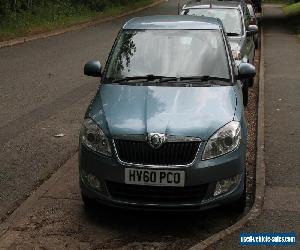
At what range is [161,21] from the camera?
21.9 feet

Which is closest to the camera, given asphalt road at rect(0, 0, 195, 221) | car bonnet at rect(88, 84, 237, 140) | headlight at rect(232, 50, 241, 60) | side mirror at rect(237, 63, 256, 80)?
car bonnet at rect(88, 84, 237, 140)

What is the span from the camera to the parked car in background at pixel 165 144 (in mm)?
4738

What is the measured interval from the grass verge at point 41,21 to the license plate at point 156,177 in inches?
656

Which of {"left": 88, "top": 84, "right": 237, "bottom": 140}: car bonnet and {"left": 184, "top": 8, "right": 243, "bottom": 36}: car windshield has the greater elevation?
{"left": 88, "top": 84, "right": 237, "bottom": 140}: car bonnet

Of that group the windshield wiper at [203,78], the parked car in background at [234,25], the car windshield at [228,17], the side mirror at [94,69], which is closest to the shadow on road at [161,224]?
the windshield wiper at [203,78]

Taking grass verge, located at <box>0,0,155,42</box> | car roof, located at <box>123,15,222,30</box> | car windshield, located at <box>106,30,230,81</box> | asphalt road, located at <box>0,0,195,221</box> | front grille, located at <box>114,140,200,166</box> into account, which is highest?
car roof, located at <box>123,15,222,30</box>

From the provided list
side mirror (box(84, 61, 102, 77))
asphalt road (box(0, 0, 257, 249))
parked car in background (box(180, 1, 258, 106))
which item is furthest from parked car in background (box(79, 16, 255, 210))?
parked car in background (box(180, 1, 258, 106))

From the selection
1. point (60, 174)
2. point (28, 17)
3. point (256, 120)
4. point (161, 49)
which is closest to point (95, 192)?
point (60, 174)

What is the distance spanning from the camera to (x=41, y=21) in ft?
83.0

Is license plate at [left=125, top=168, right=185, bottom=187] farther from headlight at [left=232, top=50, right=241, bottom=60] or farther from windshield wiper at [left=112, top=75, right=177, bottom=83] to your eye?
headlight at [left=232, top=50, right=241, bottom=60]

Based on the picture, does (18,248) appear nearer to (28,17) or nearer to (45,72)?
(45,72)

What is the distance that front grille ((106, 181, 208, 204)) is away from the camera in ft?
15.7

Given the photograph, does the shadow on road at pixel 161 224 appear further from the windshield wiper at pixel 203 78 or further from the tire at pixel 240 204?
the windshield wiper at pixel 203 78

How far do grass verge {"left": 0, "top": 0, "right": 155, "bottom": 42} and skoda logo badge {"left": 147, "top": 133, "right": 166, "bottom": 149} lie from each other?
16647 millimetres
